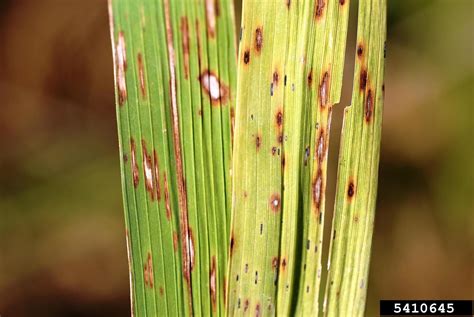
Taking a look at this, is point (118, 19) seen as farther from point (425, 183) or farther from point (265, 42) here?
point (425, 183)

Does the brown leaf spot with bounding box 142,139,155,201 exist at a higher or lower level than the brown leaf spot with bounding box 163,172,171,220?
higher

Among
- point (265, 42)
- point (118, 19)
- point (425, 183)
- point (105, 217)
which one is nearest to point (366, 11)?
point (265, 42)

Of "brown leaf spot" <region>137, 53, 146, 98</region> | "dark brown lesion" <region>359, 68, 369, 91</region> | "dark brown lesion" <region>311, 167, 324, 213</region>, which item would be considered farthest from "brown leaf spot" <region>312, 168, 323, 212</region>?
"brown leaf spot" <region>137, 53, 146, 98</region>

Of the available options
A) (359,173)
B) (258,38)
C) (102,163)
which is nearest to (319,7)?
(258,38)

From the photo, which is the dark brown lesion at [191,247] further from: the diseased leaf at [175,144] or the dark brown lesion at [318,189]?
the dark brown lesion at [318,189]

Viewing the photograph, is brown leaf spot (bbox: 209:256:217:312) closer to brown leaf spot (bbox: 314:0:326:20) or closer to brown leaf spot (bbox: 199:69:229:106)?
brown leaf spot (bbox: 199:69:229:106)

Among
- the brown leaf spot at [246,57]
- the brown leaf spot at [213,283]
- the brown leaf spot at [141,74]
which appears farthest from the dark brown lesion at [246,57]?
the brown leaf spot at [213,283]
